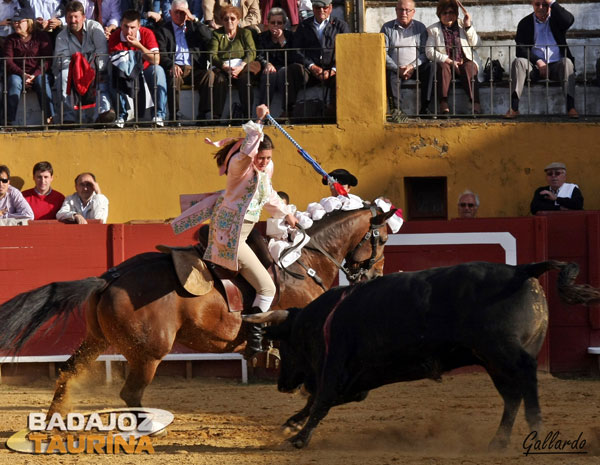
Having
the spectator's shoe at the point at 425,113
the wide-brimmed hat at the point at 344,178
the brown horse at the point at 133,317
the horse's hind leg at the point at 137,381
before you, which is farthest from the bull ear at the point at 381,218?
the spectator's shoe at the point at 425,113

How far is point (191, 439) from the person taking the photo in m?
6.77

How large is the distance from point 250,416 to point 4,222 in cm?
321

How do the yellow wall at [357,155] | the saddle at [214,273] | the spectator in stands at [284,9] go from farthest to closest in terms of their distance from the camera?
the spectator in stands at [284,9], the yellow wall at [357,155], the saddle at [214,273]

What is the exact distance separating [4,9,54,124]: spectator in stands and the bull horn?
5318 mm

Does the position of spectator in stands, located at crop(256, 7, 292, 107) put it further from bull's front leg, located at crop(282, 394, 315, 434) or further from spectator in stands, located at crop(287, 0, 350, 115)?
bull's front leg, located at crop(282, 394, 315, 434)

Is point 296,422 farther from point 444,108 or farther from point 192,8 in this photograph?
point 192,8

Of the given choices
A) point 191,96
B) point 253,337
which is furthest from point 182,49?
point 253,337

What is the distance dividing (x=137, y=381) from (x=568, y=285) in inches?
98.6

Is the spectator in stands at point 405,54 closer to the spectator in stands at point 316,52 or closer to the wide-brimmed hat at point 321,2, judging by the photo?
the spectator in stands at point 316,52

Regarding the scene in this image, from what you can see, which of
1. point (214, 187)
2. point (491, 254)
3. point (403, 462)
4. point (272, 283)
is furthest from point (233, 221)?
point (214, 187)

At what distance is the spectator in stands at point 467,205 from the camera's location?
988 centimetres

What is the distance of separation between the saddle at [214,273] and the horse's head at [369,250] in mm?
571

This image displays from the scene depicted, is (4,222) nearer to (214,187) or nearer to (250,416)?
(214,187)

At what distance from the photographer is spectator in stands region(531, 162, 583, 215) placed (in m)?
9.97
